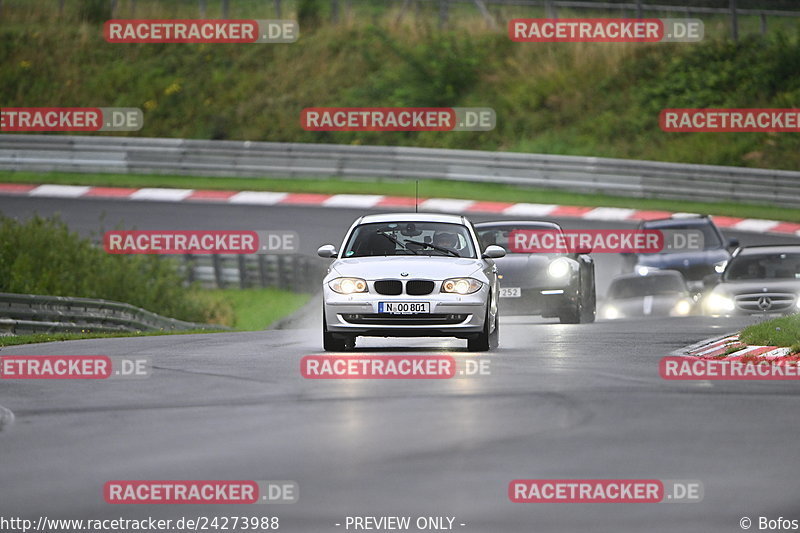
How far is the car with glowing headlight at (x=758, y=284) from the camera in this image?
2172cm

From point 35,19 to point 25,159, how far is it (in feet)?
45.0

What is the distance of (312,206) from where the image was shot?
3500 cm

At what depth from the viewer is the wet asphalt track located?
7.37 m

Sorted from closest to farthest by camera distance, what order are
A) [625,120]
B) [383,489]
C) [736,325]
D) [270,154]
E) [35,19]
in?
[383,489] < [736,325] < [270,154] < [625,120] < [35,19]

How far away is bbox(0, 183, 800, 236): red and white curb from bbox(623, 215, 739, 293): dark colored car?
20.0ft

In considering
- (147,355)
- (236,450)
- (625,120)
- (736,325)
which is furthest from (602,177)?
(236,450)

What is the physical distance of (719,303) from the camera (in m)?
22.3

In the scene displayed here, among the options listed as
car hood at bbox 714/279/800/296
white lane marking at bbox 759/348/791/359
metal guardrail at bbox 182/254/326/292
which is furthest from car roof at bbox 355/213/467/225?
metal guardrail at bbox 182/254/326/292

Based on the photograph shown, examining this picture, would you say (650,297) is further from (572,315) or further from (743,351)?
(743,351)

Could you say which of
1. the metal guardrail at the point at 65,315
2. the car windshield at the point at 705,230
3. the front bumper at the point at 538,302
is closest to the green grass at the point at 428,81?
the car windshield at the point at 705,230

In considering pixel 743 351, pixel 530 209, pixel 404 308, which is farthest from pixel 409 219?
pixel 530 209

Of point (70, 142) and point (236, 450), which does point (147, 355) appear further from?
point (70, 142)

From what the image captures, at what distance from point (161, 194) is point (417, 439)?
93.7ft

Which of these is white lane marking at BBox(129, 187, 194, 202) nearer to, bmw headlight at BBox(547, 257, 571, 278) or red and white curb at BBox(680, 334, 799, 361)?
bmw headlight at BBox(547, 257, 571, 278)
